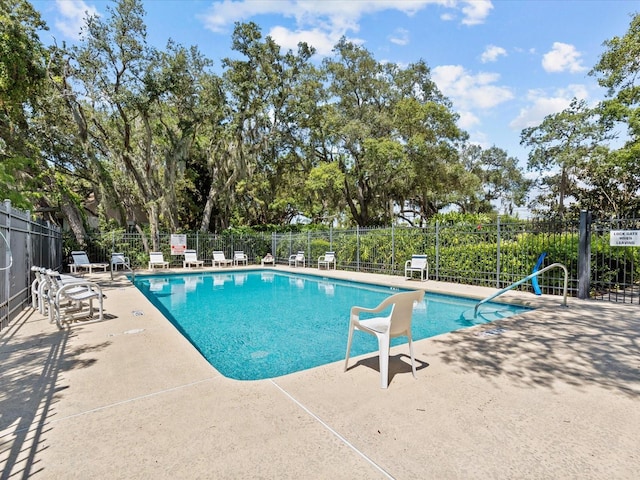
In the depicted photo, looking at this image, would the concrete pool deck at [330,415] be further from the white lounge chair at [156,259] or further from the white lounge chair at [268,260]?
the white lounge chair at [268,260]

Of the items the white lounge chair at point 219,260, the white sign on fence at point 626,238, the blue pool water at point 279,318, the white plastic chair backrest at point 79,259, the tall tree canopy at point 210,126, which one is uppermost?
the tall tree canopy at point 210,126

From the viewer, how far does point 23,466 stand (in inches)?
75.9

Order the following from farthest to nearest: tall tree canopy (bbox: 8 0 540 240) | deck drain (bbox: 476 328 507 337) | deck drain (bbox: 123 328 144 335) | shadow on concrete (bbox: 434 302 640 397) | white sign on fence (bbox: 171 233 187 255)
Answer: white sign on fence (bbox: 171 233 187 255) → tall tree canopy (bbox: 8 0 540 240) → deck drain (bbox: 123 328 144 335) → deck drain (bbox: 476 328 507 337) → shadow on concrete (bbox: 434 302 640 397)

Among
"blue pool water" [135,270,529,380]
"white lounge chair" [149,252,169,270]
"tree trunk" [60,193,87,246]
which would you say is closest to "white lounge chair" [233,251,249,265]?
"white lounge chair" [149,252,169,270]

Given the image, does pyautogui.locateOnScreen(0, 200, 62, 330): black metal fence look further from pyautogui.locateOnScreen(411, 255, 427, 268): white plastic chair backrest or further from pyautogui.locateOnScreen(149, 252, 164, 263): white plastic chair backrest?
pyautogui.locateOnScreen(411, 255, 427, 268): white plastic chair backrest

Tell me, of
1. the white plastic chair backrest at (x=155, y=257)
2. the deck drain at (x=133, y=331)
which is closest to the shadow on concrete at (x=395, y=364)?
the deck drain at (x=133, y=331)

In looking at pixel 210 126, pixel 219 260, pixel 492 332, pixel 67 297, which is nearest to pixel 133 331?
pixel 67 297

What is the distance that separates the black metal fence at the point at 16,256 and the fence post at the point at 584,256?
10161mm

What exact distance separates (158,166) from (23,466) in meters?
20.9

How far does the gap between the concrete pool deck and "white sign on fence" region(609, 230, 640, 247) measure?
3594 mm

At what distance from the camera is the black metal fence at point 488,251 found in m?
7.61

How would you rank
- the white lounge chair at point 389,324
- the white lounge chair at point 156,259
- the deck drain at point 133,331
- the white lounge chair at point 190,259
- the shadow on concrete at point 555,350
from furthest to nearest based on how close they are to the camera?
the white lounge chair at point 190,259 → the white lounge chair at point 156,259 → the deck drain at point 133,331 → the shadow on concrete at point 555,350 → the white lounge chair at point 389,324

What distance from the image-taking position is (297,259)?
55.6 feet

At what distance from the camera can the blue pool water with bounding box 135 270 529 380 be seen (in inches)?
189
